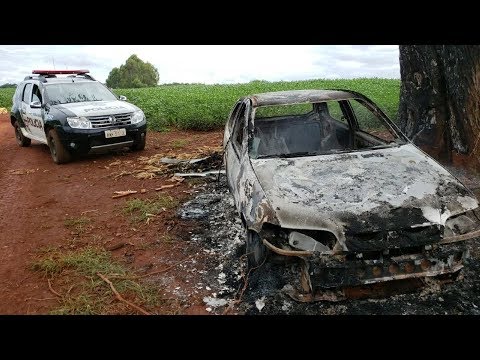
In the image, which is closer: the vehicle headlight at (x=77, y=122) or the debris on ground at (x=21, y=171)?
the vehicle headlight at (x=77, y=122)

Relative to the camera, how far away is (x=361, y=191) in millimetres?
3316

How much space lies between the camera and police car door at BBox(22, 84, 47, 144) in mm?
9001

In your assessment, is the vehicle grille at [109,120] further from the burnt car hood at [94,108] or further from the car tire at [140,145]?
the car tire at [140,145]

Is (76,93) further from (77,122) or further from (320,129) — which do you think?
(320,129)

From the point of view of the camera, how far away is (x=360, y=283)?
9.89 ft

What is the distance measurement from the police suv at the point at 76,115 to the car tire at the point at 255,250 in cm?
569

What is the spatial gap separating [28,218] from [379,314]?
4.89 m

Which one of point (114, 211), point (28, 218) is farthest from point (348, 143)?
point (28, 218)

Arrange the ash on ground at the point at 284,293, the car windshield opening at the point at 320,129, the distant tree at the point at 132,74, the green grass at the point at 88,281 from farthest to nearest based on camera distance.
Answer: the distant tree at the point at 132,74
the car windshield opening at the point at 320,129
the green grass at the point at 88,281
the ash on ground at the point at 284,293

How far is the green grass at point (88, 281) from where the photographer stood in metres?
3.53

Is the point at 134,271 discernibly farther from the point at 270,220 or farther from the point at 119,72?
the point at 119,72

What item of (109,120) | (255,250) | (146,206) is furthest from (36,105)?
(255,250)

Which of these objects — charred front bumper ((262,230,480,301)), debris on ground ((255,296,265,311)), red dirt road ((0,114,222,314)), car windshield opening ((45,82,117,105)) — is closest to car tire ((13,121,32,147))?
red dirt road ((0,114,222,314))

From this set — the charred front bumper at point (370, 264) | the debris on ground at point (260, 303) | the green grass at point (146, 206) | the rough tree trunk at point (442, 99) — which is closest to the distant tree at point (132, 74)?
the green grass at point (146, 206)
